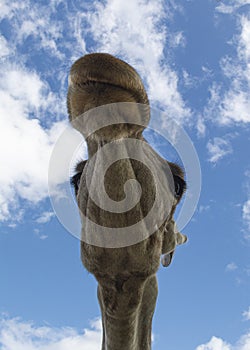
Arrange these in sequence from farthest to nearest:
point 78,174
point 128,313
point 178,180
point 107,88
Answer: point 178,180 → point 78,174 → point 128,313 → point 107,88

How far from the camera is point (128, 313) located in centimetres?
258

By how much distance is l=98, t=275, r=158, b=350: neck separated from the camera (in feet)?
7.94

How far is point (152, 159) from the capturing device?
277cm

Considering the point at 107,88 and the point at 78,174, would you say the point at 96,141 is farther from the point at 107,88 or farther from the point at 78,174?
the point at 78,174

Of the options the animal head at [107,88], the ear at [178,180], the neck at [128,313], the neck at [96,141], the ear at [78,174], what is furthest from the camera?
the ear at [178,180]

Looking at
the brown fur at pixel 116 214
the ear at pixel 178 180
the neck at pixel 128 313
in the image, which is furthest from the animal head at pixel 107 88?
the ear at pixel 178 180

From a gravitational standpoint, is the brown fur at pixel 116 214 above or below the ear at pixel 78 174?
below

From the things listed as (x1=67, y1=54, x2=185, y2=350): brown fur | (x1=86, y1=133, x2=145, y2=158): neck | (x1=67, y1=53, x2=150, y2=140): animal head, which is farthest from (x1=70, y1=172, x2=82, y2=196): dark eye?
(x1=67, y1=53, x2=150, y2=140): animal head

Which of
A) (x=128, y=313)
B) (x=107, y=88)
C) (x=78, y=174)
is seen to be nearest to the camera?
(x=107, y=88)

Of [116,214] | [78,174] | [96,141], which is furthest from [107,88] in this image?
[78,174]

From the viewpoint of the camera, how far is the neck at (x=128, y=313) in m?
2.42

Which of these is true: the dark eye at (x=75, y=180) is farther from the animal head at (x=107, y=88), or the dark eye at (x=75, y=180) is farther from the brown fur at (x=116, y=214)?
the animal head at (x=107, y=88)

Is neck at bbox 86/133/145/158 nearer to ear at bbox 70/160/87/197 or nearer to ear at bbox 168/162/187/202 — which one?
ear at bbox 70/160/87/197

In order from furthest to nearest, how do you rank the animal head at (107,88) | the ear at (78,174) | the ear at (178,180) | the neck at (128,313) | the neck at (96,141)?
the ear at (178,180) → the ear at (78,174) → the neck at (128,313) → the neck at (96,141) → the animal head at (107,88)
